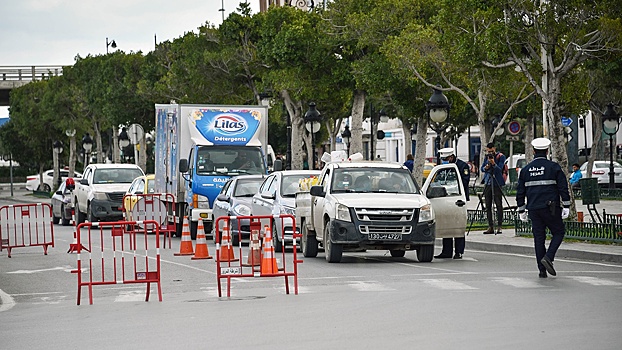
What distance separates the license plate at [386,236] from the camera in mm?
20406

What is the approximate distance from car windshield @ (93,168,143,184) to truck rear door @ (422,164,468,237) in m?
18.5

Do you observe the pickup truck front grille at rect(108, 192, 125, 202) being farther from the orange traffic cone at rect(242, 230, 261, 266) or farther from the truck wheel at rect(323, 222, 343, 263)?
the orange traffic cone at rect(242, 230, 261, 266)

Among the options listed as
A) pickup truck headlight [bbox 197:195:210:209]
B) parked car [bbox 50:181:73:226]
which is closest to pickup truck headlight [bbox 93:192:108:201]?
parked car [bbox 50:181:73:226]

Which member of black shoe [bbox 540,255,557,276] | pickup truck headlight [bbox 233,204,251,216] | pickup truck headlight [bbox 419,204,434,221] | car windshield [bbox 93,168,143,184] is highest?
car windshield [bbox 93,168,143,184]

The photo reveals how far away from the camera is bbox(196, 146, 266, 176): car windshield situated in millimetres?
31031

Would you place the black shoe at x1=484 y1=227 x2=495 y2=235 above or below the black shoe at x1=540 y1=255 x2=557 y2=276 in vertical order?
below

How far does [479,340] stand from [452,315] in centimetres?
201

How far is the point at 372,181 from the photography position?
71.1ft

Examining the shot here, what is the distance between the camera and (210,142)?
Answer: 31359 mm

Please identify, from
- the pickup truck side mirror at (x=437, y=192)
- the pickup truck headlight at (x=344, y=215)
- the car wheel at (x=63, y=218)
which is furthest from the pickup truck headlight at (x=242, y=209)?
the car wheel at (x=63, y=218)

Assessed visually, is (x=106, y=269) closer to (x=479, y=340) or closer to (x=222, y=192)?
(x=222, y=192)

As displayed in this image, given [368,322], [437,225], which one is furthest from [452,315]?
[437,225]

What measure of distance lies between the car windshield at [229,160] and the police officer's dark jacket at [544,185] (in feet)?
46.4

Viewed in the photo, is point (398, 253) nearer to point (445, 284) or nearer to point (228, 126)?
point (445, 284)
